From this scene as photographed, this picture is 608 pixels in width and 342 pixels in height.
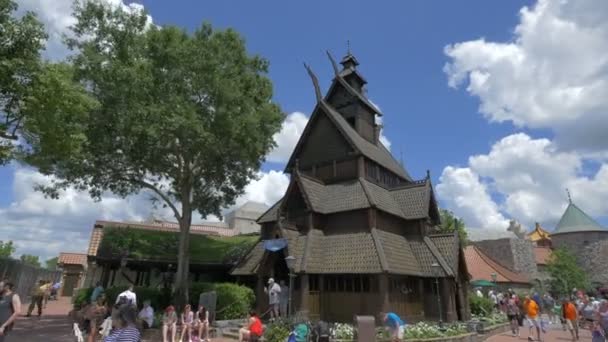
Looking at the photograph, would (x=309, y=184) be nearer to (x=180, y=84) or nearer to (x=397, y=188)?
(x=397, y=188)

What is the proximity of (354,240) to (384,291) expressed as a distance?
332cm

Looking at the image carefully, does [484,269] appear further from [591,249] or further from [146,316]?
[146,316]

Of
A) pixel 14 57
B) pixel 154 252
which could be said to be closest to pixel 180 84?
pixel 14 57

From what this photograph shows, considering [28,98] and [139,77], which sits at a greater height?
[139,77]

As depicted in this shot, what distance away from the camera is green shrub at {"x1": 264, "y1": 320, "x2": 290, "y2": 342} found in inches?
559

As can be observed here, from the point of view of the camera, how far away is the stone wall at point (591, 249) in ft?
184

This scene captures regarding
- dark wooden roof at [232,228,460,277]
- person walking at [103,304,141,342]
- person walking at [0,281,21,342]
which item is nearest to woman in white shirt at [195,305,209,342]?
dark wooden roof at [232,228,460,277]

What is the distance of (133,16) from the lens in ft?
71.8

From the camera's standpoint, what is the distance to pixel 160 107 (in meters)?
20.0

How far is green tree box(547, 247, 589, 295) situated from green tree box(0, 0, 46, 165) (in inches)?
2266

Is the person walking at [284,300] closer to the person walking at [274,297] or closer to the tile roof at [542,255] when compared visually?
the person walking at [274,297]

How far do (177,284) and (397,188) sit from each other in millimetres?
15853

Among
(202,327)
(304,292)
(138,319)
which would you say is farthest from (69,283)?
(138,319)

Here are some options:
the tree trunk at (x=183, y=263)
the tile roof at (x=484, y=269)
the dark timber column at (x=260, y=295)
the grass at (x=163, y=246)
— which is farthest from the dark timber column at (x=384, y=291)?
the tile roof at (x=484, y=269)
